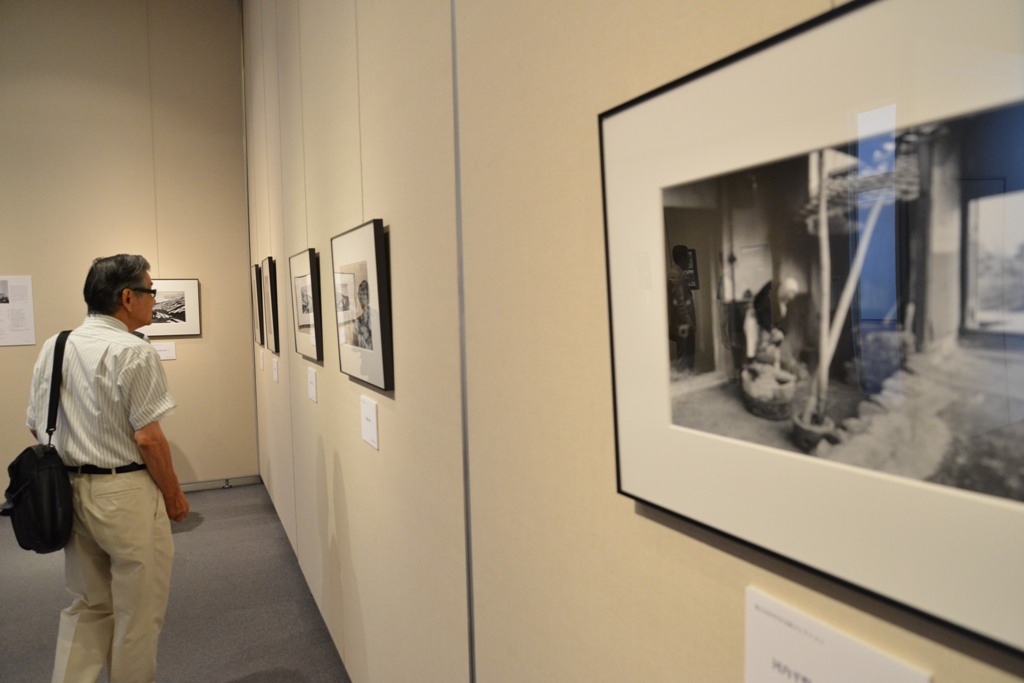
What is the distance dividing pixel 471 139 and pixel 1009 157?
1140 mm

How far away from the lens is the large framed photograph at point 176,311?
6535 mm

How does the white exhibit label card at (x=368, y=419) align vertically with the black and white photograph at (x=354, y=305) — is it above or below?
below

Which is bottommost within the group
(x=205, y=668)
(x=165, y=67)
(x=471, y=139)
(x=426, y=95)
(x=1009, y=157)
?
(x=205, y=668)

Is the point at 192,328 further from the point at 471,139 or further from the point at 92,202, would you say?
the point at 471,139

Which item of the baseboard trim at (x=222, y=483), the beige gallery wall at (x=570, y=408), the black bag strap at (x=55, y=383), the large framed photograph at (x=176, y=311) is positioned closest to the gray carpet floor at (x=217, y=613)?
the baseboard trim at (x=222, y=483)

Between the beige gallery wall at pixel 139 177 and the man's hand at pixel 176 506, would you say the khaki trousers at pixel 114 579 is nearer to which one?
the man's hand at pixel 176 506

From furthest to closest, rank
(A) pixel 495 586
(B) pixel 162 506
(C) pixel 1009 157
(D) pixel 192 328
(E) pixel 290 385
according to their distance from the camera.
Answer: (D) pixel 192 328
(E) pixel 290 385
(B) pixel 162 506
(A) pixel 495 586
(C) pixel 1009 157

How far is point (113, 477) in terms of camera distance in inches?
110

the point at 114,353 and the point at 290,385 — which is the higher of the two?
the point at 114,353

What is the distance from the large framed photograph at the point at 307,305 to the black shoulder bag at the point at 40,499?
1.23 m

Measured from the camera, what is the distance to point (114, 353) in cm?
271

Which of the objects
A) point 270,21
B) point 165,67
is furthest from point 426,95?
point 165,67

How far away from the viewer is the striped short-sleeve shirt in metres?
2.71

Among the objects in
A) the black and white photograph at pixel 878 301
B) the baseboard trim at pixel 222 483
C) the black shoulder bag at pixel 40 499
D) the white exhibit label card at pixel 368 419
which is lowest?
A: the baseboard trim at pixel 222 483
